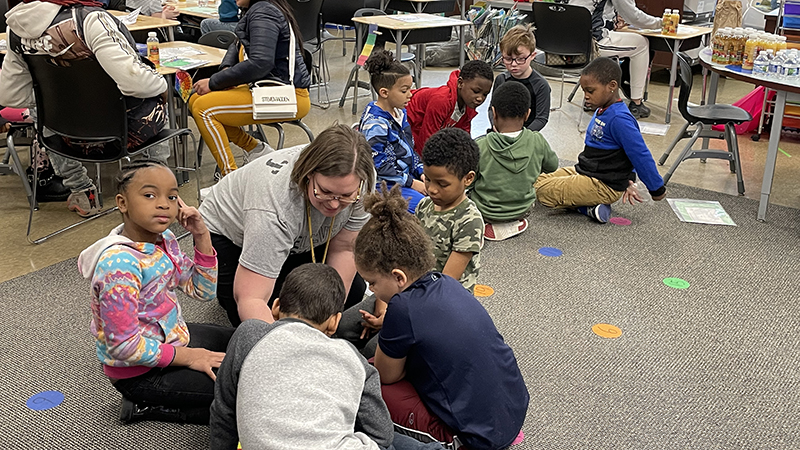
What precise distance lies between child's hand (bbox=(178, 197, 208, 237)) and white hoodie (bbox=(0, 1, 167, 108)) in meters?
1.47

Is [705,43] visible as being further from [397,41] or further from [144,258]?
[144,258]

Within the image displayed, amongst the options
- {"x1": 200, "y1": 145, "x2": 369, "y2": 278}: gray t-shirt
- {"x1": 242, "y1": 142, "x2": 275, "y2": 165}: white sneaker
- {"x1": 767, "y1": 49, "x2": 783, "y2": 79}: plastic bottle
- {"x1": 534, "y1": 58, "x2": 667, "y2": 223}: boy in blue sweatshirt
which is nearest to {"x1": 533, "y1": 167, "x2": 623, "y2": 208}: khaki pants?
{"x1": 534, "y1": 58, "x2": 667, "y2": 223}: boy in blue sweatshirt

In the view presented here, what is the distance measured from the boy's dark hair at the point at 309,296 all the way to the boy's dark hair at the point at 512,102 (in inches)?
80.2

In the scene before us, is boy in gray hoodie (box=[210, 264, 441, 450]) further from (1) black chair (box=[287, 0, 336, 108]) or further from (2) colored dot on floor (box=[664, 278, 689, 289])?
(1) black chair (box=[287, 0, 336, 108])

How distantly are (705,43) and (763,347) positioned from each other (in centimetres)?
484

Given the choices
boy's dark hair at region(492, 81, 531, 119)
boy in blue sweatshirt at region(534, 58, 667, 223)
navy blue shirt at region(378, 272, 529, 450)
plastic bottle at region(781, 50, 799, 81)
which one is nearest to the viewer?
navy blue shirt at region(378, 272, 529, 450)

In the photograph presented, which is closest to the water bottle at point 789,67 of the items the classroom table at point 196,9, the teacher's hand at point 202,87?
the teacher's hand at point 202,87

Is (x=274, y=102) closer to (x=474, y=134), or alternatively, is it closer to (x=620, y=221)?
(x=620, y=221)

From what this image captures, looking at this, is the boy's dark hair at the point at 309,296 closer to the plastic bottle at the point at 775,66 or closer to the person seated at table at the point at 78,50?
the person seated at table at the point at 78,50

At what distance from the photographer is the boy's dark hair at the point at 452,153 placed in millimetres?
2576

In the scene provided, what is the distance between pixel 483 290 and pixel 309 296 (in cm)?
156

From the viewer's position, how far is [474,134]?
5.51m

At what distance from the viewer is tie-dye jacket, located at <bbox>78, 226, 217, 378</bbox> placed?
193 centimetres

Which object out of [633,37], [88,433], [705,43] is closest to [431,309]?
[88,433]
